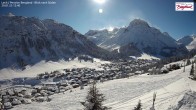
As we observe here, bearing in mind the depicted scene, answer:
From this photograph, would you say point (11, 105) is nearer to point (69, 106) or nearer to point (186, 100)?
point (69, 106)

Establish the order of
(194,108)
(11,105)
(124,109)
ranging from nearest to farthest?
(194,108)
(124,109)
(11,105)

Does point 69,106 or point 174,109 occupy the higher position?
point 174,109

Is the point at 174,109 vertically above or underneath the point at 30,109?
above

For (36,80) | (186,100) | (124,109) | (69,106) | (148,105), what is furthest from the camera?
(36,80)

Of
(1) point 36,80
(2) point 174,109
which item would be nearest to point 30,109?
(2) point 174,109

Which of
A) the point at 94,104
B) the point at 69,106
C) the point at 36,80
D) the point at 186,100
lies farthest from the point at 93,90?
the point at 36,80

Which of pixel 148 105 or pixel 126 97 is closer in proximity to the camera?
pixel 148 105

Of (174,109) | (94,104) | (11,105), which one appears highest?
(94,104)

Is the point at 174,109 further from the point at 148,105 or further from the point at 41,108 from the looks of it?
the point at 41,108

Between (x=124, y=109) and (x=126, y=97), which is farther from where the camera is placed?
(x=126, y=97)
